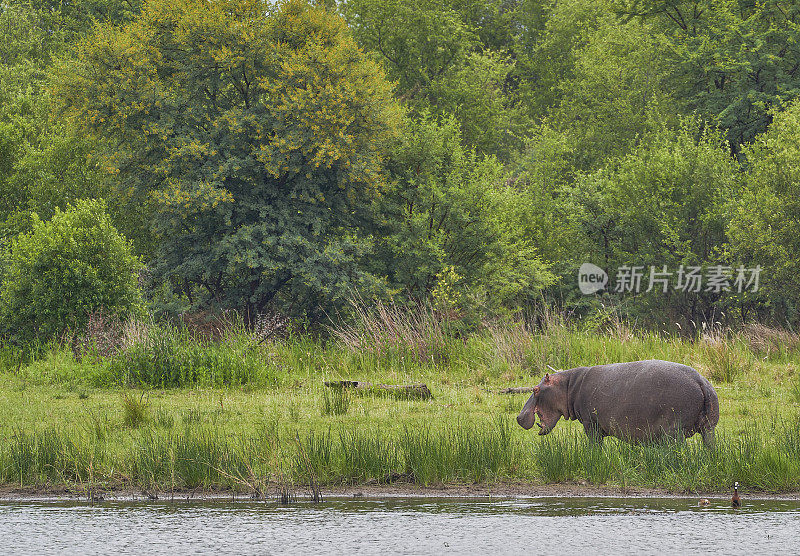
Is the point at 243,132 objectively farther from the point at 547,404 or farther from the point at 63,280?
the point at 547,404

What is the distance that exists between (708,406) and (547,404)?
6.79 feet

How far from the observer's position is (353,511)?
9.98 metres

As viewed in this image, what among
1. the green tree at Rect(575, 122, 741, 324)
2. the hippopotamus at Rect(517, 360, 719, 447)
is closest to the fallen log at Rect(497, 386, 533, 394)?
the hippopotamus at Rect(517, 360, 719, 447)

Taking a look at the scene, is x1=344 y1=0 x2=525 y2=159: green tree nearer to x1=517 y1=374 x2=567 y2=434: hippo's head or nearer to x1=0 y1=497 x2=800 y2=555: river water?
x1=517 y1=374 x2=567 y2=434: hippo's head

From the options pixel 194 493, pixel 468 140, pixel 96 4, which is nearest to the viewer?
pixel 194 493

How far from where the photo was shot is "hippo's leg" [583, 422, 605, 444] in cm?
1202

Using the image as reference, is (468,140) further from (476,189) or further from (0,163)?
(0,163)

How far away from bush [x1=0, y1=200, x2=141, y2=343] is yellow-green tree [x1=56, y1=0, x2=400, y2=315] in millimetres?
5022

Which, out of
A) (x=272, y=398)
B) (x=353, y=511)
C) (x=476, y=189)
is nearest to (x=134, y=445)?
(x=353, y=511)

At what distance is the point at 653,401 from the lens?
11.4 metres

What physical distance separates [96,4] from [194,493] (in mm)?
37385

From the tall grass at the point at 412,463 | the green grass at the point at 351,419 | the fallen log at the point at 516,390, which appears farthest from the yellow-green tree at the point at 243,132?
the tall grass at the point at 412,463
